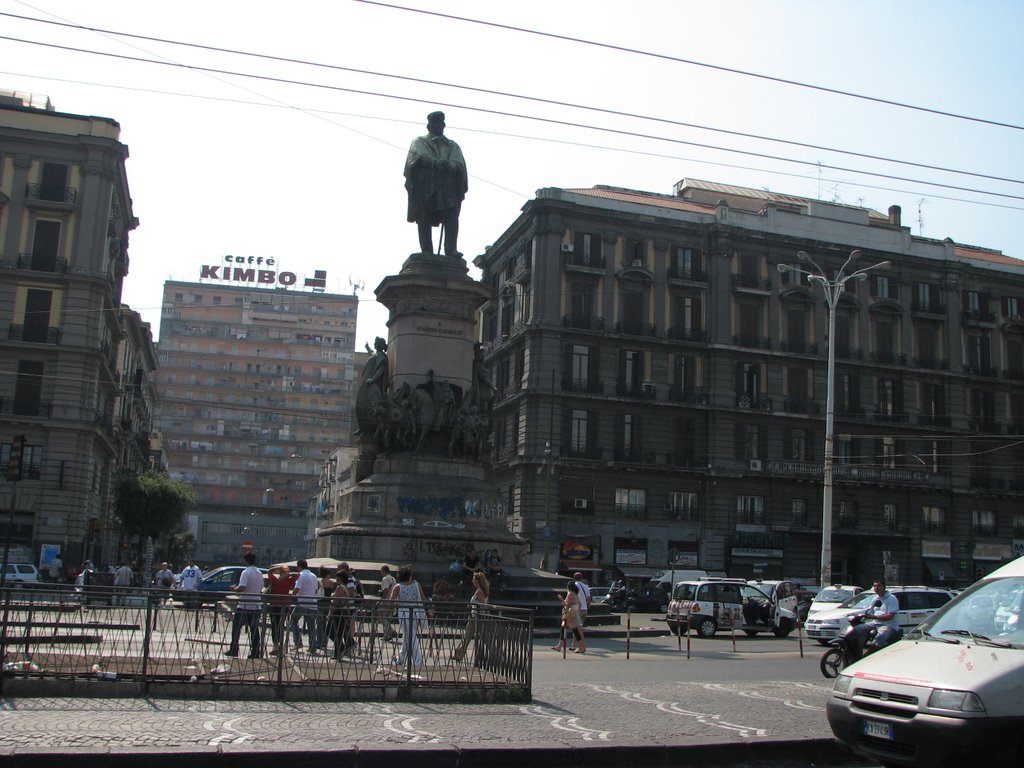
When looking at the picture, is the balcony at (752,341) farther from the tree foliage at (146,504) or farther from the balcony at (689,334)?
the tree foliage at (146,504)

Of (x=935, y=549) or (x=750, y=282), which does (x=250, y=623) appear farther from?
(x=935, y=549)

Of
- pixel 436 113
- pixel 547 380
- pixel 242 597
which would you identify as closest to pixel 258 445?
pixel 547 380

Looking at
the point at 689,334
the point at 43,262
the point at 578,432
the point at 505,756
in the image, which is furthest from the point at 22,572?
the point at 689,334

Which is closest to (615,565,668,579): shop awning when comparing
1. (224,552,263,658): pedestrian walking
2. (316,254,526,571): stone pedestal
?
(316,254,526,571): stone pedestal

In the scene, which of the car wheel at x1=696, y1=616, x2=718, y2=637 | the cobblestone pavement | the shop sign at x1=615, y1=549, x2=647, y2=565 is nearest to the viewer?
the cobblestone pavement

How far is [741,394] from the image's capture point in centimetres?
6156

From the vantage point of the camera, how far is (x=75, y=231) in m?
52.6

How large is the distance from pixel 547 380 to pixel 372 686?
46.4 metres

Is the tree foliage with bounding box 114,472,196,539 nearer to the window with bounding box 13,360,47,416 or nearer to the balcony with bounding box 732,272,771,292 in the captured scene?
the window with bounding box 13,360,47,416

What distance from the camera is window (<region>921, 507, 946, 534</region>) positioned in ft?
207

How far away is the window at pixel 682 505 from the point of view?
59.1 meters

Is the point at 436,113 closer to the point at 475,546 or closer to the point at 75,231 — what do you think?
the point at 475,546

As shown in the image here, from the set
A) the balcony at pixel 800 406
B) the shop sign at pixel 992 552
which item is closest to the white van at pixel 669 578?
the balcony at pixel 800 406

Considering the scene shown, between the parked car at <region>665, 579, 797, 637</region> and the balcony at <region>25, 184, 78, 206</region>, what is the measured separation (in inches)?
1446
